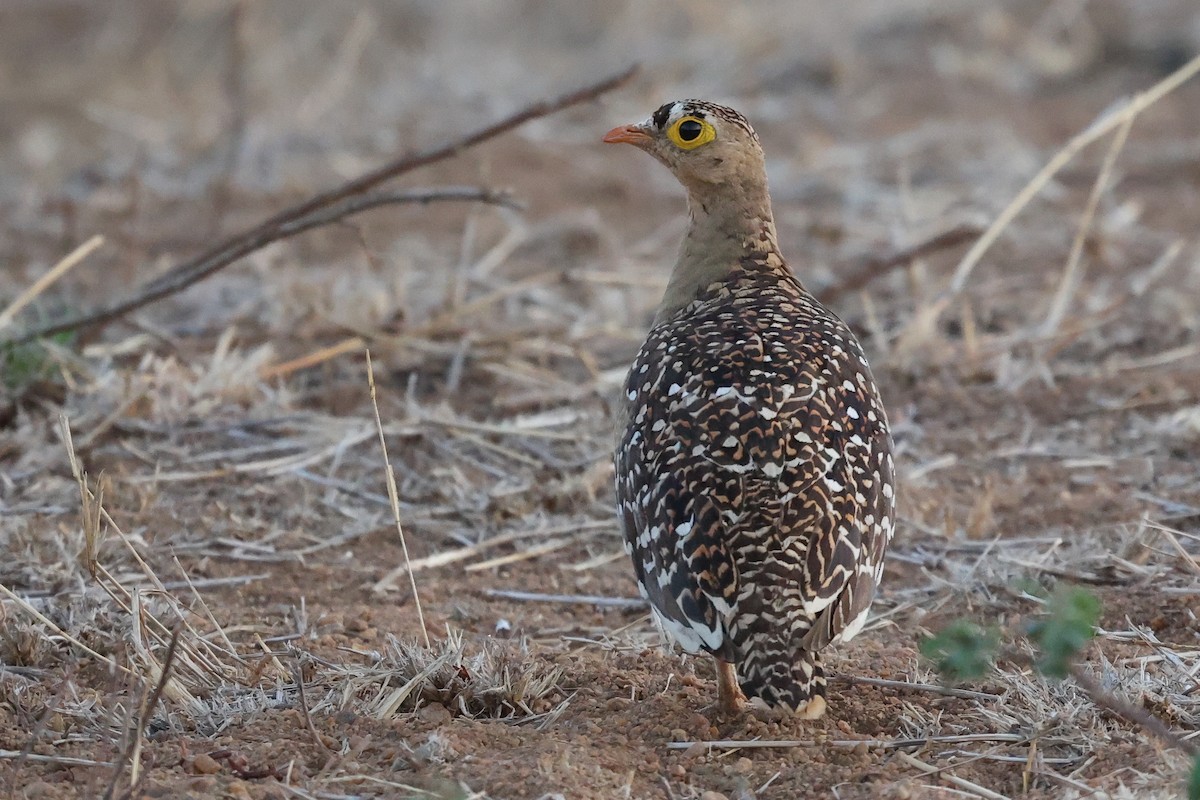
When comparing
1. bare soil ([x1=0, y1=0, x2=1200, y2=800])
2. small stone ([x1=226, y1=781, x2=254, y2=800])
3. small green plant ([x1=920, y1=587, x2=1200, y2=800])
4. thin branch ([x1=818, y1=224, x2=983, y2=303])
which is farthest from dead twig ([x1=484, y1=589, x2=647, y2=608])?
thin branch ([x1=818, y1=224, x2=983, y2=303])

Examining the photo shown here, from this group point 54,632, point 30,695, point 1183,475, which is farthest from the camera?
point 1183,475

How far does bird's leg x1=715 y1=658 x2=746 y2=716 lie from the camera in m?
3.40

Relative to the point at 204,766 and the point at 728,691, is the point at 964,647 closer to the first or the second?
the point at 728,691

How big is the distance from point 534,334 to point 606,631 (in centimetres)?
210

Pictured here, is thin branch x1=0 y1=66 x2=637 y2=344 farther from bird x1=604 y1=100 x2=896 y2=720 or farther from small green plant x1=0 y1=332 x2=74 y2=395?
bird x1=604 y1=100 x2=896 y2=720

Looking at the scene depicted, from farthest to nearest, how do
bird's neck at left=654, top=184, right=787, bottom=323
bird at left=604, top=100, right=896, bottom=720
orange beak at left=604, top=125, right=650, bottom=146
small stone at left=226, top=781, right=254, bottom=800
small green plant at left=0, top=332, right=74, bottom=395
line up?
small green plant at left=0, top=332, right=74, bottom=395 < orange beak at left=604, top=125, right=650, bottom=146 < bird's neck at left=654, top=184, right=787, bottom=323 < bird at left=604, top=100, right=896, bottom=720 < small stone at left=226, top=781, right=254, bottom=800

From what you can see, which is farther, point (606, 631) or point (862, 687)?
point (606, 631)

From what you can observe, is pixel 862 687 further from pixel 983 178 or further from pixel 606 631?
pixel 983 178

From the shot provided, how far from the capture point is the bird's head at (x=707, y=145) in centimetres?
430

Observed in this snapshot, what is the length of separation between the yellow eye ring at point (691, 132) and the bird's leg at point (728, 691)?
1.63 metres

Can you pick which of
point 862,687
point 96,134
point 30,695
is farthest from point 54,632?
point 96,134

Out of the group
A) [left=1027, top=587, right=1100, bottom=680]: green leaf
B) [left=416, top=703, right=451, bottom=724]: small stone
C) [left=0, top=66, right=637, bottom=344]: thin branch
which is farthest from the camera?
[left=0, top=66, right=637, bottom=344]: thin branch

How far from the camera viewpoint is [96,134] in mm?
10586

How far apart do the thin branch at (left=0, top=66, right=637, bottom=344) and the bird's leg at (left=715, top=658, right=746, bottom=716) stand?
2.10m
